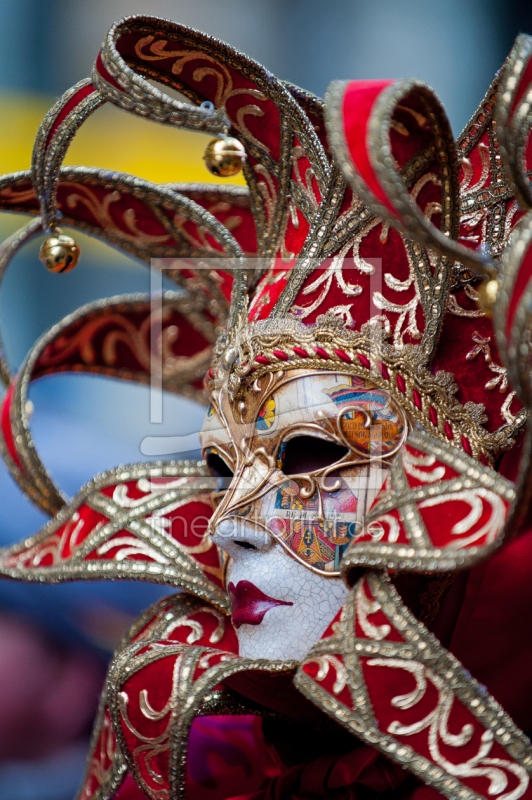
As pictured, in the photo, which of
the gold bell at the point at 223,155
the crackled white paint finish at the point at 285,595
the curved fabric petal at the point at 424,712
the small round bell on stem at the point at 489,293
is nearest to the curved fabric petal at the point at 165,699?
the crackled white paint finish at the point at 285,595

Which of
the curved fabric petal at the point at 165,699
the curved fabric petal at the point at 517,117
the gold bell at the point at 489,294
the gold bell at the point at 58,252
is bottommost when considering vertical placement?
the curved fabric petal at the point at 165,699

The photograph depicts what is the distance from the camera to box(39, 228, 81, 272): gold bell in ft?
3.99

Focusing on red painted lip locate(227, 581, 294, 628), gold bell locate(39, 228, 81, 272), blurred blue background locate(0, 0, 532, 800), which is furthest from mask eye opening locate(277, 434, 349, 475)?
blurred blue background locate(0, 0, 532, 800)

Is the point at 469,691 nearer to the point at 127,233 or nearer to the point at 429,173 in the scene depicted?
the point at 429,173

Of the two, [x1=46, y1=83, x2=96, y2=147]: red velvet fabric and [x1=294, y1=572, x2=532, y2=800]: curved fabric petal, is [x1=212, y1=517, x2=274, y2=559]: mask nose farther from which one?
[x1=46, y1=83, x2=96, y2=147]: red velvet fabric

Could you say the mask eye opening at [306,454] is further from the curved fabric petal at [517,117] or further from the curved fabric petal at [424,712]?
the curved fabric petal at [517,117]

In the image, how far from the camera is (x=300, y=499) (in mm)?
1011

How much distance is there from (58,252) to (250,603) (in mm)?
549

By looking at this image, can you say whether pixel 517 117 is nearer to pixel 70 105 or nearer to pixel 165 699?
pixel 70 105

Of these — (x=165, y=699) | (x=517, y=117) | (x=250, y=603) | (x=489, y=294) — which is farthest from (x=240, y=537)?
(x=517, y=117)

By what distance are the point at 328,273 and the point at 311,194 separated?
13cm

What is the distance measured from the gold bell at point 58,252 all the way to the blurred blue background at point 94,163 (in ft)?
2.63

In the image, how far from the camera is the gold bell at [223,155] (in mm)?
1130

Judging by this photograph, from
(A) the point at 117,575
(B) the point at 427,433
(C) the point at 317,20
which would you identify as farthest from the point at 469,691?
(C) the point at 317,20
